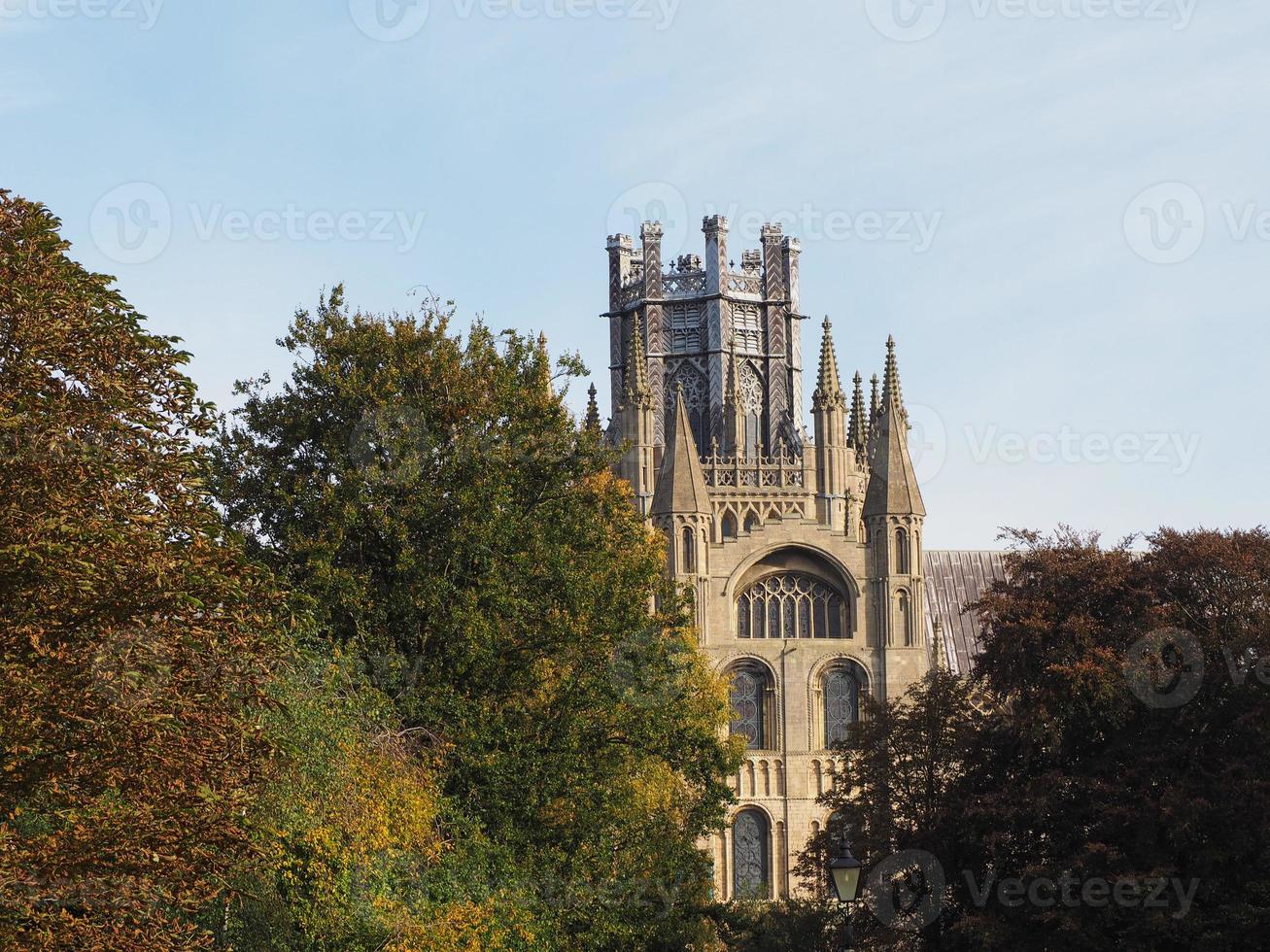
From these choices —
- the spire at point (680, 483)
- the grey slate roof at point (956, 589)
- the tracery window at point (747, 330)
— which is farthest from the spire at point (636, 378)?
the tracery window at point (747, 330)

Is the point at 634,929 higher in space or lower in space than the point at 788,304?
lower

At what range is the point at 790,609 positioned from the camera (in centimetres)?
6191

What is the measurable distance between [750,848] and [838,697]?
5.84m

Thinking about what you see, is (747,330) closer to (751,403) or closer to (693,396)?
(751,403)

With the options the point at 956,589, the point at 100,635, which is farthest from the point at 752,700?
the point at 100,635

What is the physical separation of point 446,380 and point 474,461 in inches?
58.9

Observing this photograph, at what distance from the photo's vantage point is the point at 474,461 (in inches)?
1145

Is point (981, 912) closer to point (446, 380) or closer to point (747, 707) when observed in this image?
point (446, 380)

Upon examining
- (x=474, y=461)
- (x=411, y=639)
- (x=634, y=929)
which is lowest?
(x=634, y=929)

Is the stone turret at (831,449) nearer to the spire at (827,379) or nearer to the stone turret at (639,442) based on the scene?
the spire at (827,379)

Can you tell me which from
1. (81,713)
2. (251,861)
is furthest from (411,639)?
(81,713)

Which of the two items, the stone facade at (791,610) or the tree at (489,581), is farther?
the stone facade at (791,610)

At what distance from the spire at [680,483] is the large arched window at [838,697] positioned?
→ 699 cm

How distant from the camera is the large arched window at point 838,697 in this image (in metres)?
61.0
